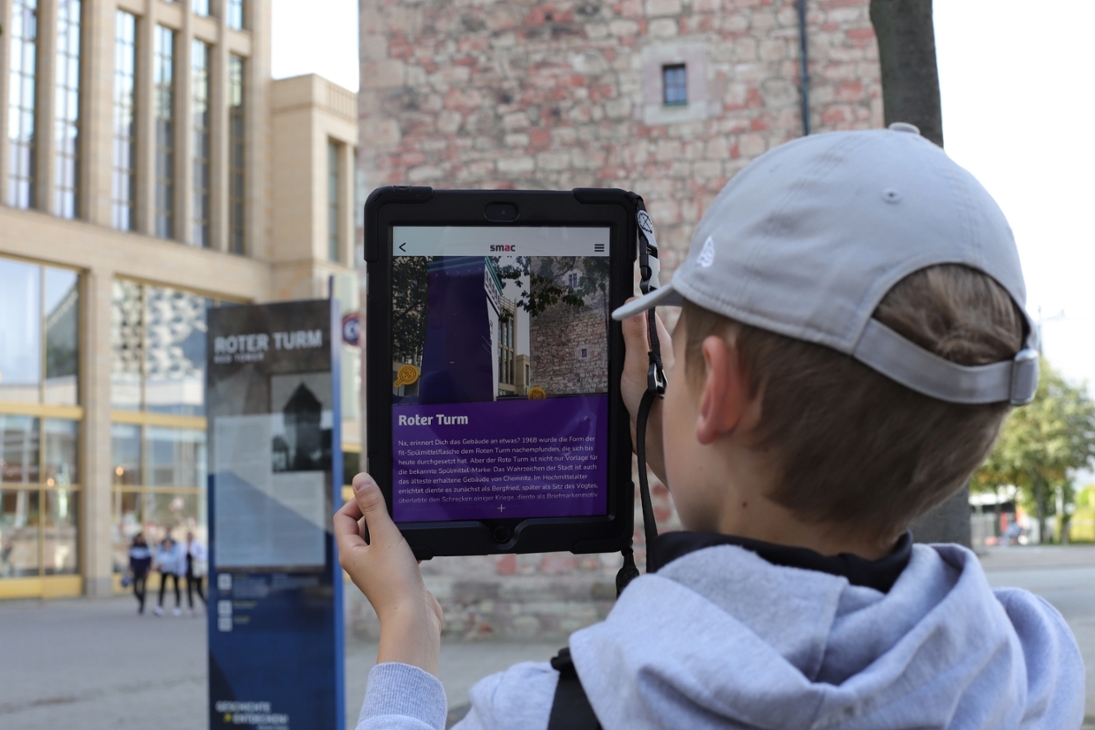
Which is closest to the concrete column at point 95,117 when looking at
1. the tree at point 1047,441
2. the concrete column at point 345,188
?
the concrete column at point 345,188

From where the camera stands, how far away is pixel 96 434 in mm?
28891

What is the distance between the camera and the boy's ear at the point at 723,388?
107 cm

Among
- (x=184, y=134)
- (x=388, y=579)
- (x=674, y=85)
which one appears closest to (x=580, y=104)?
(x=674, y=85)

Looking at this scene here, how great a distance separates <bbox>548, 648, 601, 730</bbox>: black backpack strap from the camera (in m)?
1.03

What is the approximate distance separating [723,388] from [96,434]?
29867 mm

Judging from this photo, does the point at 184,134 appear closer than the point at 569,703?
No

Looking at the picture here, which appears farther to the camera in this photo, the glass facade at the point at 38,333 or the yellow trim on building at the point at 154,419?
the yellow trim on building at the point at 154,419

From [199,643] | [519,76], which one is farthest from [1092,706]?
[199,643]

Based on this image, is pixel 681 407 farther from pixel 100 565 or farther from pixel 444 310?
pixel 100 565

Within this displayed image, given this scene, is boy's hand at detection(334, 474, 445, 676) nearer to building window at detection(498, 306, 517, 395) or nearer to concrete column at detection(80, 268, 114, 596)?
building window at detection(498, 306, 517, 395)

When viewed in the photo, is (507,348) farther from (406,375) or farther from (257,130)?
(257,130)

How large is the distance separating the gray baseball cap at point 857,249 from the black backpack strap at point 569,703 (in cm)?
34

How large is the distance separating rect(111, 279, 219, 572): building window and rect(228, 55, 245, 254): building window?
2684 mm

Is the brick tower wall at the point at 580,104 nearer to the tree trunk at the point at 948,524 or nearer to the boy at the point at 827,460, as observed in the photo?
the tree trunk at the point at 948,524
